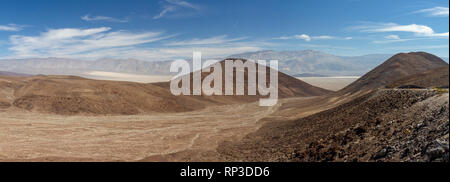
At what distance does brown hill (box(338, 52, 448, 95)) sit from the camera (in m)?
57.4

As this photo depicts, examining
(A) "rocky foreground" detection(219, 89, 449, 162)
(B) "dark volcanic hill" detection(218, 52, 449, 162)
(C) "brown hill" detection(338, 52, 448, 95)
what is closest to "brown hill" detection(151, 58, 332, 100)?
(C) "brown hill" detection(338, 52, 448, 95)

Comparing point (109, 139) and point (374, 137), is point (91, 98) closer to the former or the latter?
point (109, 139)

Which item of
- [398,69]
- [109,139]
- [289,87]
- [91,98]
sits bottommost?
[109,139]

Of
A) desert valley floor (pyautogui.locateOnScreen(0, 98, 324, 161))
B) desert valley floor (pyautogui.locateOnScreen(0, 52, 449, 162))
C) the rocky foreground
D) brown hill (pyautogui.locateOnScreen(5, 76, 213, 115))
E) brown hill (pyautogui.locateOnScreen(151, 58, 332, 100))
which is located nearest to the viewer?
the rocky foreground

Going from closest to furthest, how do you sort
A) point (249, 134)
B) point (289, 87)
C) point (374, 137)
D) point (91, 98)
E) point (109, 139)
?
point (374, 137) < point (109, 139) < point (249, 134) < point (91, 98) < point (289, 87)

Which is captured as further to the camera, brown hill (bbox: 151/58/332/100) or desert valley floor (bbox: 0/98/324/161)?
brown hill (bbox: 151/58/332/100)

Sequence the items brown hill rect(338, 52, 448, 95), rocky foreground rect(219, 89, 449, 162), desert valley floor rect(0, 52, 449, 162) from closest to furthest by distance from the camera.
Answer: rocky foreground rect(219, 89, 449, 162), desert valley floor rect(0, 52, 449, 162), brown hill rect(338, 52, 448, 95)

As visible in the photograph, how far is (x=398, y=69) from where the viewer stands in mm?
62469

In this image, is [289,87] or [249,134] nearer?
[249,134]

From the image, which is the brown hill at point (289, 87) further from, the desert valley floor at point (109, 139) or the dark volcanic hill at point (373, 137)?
the dark volcanic hill at point (373, 137)

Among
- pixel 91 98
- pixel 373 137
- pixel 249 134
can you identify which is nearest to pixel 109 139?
pixel 249 134

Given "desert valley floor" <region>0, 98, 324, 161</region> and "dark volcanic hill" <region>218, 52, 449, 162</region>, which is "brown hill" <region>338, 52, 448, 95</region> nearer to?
"desert valley floor" <region>0, 98, 324, 161</region>
